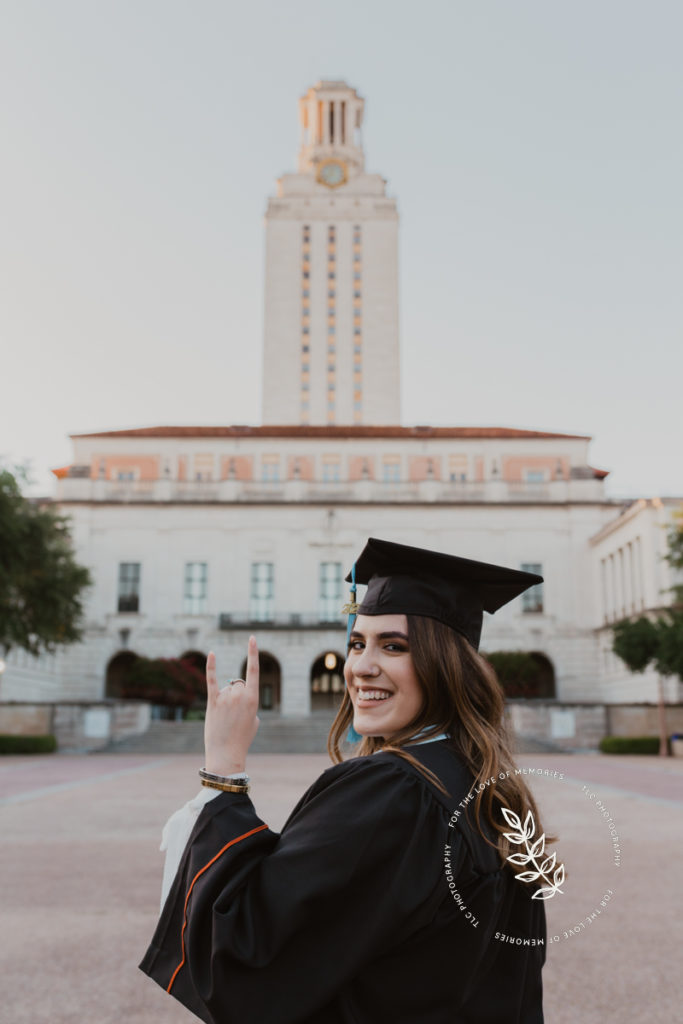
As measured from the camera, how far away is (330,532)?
56750 mm

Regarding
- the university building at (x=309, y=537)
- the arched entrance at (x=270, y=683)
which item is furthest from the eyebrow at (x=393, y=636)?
the arched entrance at (x=270, y=683)

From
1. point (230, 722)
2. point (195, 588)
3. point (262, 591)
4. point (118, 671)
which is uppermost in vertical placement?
point (195, 588)

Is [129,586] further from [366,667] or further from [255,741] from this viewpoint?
[366,667]

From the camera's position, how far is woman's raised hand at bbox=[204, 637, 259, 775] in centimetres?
194

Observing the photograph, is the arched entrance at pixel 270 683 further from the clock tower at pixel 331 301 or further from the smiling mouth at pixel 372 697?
the smiling mouth at pixel 372 697

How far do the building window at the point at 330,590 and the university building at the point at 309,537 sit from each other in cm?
13

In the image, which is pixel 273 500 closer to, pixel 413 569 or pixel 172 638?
pixel 172 638

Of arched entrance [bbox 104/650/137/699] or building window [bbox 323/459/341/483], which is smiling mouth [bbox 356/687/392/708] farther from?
building window [bbox 323/459/341/483]

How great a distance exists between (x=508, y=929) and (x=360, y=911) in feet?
1.59

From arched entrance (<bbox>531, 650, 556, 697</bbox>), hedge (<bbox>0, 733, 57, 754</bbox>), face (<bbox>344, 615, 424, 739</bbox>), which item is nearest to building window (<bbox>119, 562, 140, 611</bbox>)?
hedge (<bbox>0, 733, 57, 754</bbox>)

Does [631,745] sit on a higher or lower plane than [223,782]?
lower

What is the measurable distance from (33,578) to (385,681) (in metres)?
28.5

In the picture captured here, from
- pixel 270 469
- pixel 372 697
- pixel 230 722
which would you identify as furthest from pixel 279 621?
pixel 230 722

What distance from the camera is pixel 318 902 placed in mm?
1697
